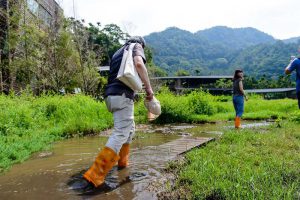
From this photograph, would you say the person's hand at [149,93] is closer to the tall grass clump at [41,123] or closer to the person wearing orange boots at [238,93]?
the tall grass clump at [41,123]

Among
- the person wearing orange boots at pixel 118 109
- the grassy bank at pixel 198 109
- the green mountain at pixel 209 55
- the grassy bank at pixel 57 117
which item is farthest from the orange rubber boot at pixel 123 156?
the green mountain at pixel 209 55

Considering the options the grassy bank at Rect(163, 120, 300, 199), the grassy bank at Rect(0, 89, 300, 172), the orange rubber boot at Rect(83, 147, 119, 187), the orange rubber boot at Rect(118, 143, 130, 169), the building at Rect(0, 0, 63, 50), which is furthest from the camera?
the building at Rect(0, 0, 63, 50)

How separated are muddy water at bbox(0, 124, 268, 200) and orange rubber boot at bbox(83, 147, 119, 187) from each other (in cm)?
20

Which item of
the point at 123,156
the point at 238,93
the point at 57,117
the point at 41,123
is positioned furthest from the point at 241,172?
the point at 57,117

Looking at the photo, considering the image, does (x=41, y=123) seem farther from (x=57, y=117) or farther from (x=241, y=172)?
(x=241, y=172)

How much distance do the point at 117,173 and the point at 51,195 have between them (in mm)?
1161

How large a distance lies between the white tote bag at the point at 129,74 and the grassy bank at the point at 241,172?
4.29 ft

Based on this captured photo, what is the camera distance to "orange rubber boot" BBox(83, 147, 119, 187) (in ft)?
14.6

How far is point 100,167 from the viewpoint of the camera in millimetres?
4523

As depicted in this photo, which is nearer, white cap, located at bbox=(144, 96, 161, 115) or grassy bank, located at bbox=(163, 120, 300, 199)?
grassy bank, located at bbox=(163, 120, 300, 199)

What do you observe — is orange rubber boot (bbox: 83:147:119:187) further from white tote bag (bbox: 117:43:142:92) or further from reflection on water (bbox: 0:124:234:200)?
white tote bag (bbox: 117:43:142:92)

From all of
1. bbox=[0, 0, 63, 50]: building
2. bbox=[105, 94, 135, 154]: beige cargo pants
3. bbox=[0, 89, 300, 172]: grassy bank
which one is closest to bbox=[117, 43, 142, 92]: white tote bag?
bbox=[105, 94, 135, 154]: beige cargo pants

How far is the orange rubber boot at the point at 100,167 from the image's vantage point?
444cm

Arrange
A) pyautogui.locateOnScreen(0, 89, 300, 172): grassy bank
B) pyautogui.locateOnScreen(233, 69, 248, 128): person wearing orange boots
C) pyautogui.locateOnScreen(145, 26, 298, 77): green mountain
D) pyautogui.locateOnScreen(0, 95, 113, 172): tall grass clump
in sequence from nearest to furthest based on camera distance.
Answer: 1. pyautogui.locateOnScreen(0, 95, 113, 172): tall grass clump
2. pyautogui.locateOnScreen(0, 89, 300, 172): grassy bank
3. pyautogui.locateOnScreen(233, 69, 248, 128): person wearing orange boots
4. pyautogui.locateOnScreen(145, 26, 298, 77): green mountain
